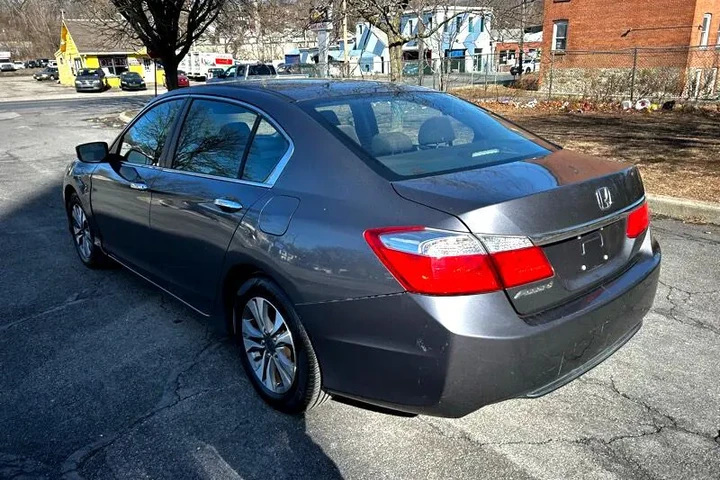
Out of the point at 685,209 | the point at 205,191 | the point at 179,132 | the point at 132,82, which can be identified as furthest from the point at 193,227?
the point at 132,82

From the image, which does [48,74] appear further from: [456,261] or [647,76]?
[456,261]

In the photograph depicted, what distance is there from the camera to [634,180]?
9.34 feet

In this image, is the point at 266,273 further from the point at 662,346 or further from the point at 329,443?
the point at 662,346

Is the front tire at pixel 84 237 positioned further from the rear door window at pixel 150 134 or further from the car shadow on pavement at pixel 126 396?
the rear door window at pixel 150 134

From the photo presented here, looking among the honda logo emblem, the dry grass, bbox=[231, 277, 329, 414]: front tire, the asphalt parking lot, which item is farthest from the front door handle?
the dry grass

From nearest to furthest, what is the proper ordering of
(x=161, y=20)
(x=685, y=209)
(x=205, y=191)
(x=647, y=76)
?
(x=205, y=191) → (x=685, y=209) → (x=161, y=20) → (x=647, y=76)

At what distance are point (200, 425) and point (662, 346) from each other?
276 centimetres

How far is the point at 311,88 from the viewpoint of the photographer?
134 inches

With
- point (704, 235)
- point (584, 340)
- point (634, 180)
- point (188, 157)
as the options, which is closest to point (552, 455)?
point (584, 340)

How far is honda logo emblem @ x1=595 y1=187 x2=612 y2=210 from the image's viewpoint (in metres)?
2.53

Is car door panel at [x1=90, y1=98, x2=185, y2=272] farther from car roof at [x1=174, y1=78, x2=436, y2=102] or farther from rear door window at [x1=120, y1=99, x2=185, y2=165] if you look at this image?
car roof at [x1=174, y1=78, x2=436, y2=102]

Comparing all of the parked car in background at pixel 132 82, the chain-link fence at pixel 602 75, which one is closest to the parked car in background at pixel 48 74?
the parked car in background at pixel 132 82

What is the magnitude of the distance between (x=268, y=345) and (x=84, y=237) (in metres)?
3.10

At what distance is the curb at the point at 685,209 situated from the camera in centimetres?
598
